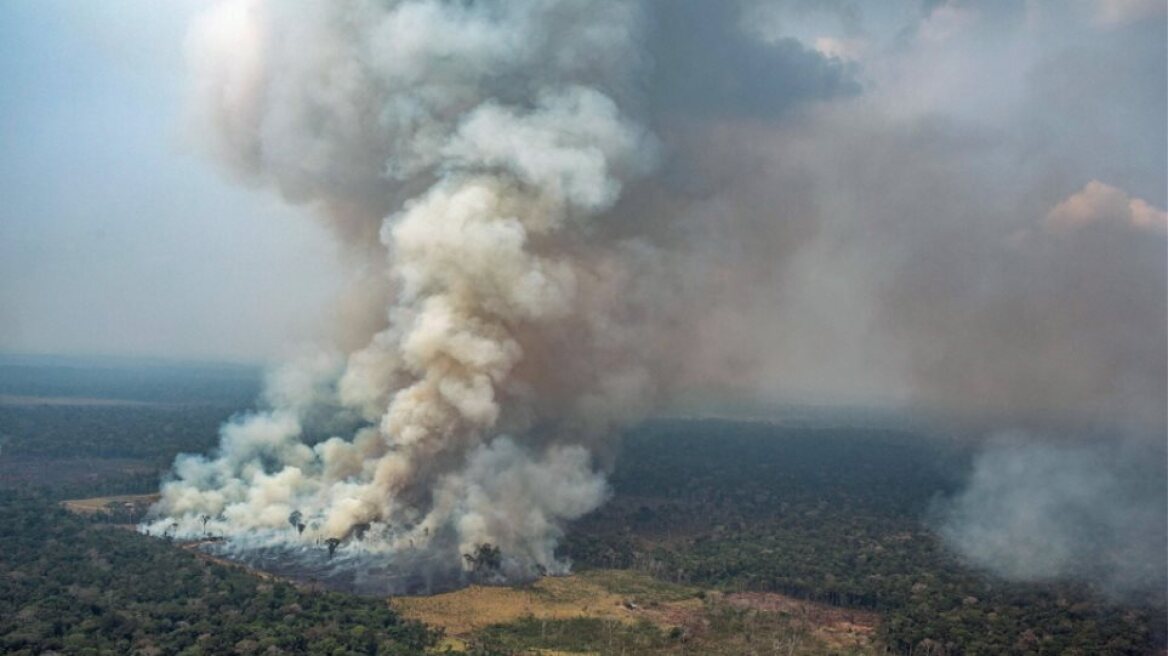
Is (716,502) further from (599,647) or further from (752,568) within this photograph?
(599,647)

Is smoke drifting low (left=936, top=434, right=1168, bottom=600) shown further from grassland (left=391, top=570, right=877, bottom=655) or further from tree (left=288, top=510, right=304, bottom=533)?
tree (left=288, top=510, right=304, bottom=533)

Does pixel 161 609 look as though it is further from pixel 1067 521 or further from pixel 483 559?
pixel 1067 521

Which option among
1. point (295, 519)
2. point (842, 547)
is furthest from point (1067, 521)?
point (295, 519)

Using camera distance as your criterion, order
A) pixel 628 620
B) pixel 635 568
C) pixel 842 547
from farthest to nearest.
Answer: pixel 842 547 → pixel 635 568 → pixel 628 620

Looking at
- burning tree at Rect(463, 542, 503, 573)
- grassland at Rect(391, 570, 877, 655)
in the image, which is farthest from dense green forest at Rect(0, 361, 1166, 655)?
burning tree at Rect(463, 542, 503, 573)

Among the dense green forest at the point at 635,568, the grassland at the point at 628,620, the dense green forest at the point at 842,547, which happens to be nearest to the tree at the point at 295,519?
the dense green forest at the point at 635,568

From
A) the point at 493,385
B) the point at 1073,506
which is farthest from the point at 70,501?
the point at 1073,506
